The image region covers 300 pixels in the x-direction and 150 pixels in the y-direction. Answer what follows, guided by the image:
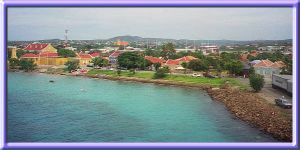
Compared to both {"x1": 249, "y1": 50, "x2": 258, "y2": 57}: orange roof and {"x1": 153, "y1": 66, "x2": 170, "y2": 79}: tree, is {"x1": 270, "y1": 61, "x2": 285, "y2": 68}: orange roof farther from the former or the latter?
{"x1": 153, "y1": 66, "x2": 170, "y2": 79}: tree

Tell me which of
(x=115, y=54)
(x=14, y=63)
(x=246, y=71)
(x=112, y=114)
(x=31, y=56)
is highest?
(x=115, y=54)

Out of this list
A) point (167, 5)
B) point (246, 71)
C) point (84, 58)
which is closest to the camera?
point (167, 5)

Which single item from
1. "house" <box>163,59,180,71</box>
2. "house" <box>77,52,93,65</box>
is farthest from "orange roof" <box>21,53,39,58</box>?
"house" <box>163,59,180,71</box>

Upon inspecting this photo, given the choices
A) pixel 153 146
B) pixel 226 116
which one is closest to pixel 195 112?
pixel 226 116

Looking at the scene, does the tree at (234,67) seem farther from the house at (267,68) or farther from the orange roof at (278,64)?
the orange roof at (278,64)

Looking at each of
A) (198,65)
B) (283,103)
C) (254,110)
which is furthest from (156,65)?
(283,103)

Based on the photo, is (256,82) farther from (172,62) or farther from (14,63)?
(14,63)

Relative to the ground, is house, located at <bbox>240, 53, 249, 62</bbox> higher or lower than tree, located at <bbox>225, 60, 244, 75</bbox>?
higher
